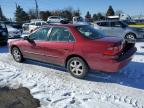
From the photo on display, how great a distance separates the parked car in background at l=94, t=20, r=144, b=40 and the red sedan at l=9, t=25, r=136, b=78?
8.44 metres

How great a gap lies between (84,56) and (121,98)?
1625 mm

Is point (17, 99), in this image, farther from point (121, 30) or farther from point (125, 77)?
point (121, 30)

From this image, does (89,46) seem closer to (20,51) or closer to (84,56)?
(84,56)

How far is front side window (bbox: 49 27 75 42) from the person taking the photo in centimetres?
638

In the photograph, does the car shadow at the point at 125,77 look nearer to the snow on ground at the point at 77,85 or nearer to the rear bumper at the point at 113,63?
the snow on ground at the point at 77,85

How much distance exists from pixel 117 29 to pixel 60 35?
9.16 m

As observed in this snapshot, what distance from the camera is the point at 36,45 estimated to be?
727cm

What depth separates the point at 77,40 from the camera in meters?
6.11

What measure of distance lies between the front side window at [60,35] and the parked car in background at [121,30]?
8961 millimetres

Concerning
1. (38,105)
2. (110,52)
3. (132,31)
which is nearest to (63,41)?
(110,52)

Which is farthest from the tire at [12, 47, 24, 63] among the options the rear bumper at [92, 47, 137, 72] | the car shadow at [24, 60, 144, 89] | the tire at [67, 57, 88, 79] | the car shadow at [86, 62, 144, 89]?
the rear bumper at [92, 47, 137, 72]

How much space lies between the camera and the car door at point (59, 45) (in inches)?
249

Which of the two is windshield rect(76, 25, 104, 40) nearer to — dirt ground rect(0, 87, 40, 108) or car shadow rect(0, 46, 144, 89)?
car shadow rect(0, 46, 144, 89)

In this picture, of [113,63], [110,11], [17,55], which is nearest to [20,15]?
[110,11]
